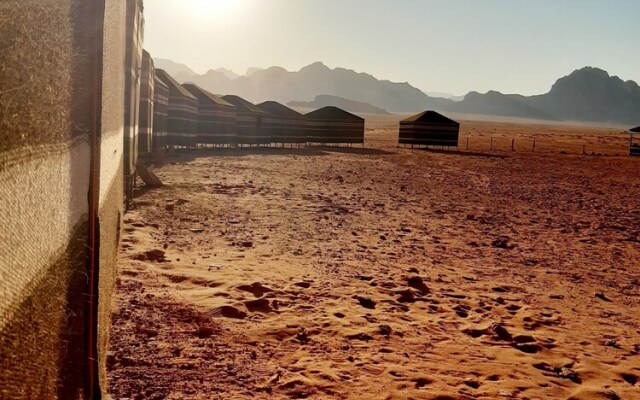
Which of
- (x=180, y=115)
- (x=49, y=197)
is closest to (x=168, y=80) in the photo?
(x=180, y=115)

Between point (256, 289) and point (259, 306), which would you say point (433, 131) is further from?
point (259, 306)

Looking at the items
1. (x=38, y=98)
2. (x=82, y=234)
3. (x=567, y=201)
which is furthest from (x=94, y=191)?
(x=567, y=201)

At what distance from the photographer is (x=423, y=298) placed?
6.06m

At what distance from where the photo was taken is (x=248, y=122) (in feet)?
120

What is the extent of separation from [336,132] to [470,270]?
123 ft

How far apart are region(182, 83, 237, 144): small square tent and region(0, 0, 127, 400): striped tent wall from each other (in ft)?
102

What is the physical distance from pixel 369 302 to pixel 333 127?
3917 centimetres

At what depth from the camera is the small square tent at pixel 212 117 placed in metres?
32.3

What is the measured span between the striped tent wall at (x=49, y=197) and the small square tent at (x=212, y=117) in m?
31.0

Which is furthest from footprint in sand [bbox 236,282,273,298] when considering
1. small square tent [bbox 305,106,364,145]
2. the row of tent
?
small square tent [bbox 305,106,364,145]

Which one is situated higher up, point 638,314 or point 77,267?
point 77,267

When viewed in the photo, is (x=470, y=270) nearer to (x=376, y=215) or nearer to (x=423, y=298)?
(x=423, y=298)

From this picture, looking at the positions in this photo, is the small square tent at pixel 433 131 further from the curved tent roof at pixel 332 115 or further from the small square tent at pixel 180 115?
the small square tent at pixel 180 115

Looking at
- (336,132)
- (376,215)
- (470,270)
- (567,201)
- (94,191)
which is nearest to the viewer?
(94,191)
